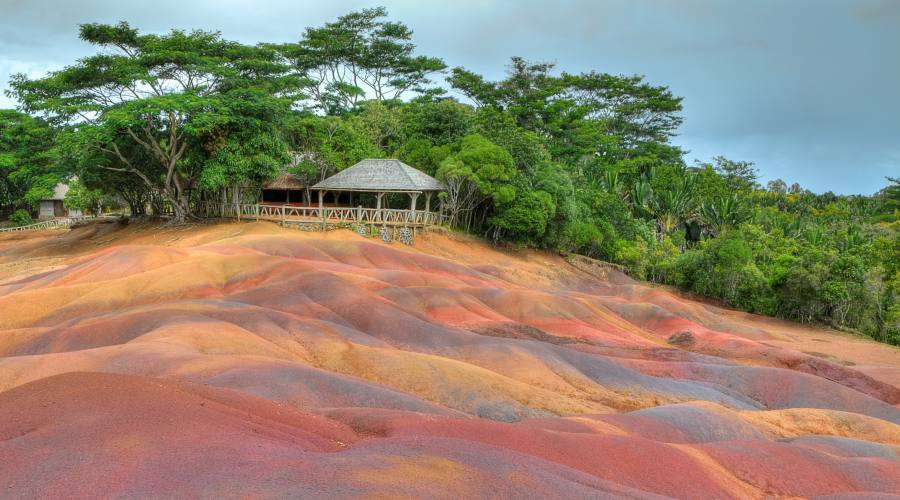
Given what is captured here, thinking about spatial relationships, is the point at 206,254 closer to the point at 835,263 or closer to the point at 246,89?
the point at 246,89

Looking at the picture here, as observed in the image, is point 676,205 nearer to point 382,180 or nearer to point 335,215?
point 382,180

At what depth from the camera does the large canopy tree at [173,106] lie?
41.4 metres

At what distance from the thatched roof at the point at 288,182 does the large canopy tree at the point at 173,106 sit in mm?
5482

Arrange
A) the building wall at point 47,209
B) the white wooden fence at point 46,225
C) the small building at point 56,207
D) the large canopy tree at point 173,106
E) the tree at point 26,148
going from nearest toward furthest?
the large canopy tree at point 173,106
the tree at point 26,148
the white wooden fence at point 46,225
the small building at point 56,207
the building wall at point 47,209

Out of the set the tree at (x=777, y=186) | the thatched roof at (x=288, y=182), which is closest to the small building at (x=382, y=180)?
the thatched roof at (x=288, y=182)

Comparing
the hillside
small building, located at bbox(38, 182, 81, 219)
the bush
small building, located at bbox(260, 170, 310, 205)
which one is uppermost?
small building, located at bbox(260, 170, 310, 205)

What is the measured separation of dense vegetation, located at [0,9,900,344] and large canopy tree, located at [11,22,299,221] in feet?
0.45

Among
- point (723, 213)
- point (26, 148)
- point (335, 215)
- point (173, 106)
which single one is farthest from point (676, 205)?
point (26, 148)

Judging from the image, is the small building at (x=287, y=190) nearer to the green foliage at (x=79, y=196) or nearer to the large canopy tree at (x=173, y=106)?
the large canopy tree at (x=173, y=106)

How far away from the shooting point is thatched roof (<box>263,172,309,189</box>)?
170 ft

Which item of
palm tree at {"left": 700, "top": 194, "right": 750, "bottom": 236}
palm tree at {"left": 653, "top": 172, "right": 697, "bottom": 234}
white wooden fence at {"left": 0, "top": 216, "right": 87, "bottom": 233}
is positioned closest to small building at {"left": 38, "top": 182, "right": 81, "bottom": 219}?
white wooden fence at {"left": 0, "top": 216, "right": 87, "bottom": 233}

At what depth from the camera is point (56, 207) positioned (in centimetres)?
6969

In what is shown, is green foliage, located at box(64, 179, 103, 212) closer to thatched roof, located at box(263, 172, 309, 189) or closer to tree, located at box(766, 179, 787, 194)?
thatched roof, located at box(263, 172, 309, 189)

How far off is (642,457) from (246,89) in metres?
40.4
